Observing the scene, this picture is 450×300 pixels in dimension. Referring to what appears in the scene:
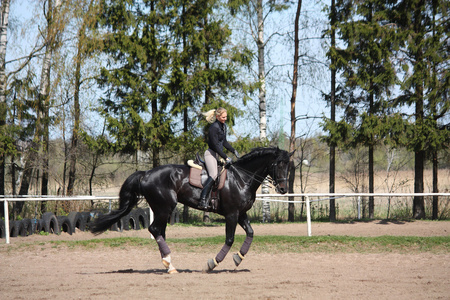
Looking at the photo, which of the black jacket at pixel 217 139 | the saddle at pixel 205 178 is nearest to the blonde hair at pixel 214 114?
the black jacket at pixel 217 139

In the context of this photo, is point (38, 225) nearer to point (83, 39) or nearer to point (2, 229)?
point (2, 229)

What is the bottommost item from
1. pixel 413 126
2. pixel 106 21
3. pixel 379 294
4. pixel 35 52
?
pixel 379 294

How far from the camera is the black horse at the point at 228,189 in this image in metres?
8.74

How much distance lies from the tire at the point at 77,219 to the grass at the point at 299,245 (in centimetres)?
307

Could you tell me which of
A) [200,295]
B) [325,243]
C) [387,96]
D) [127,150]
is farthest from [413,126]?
[200,295]

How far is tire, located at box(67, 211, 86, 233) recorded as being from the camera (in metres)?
15.6

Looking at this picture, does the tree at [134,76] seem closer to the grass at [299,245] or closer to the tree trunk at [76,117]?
the tree trunk at [76,117]

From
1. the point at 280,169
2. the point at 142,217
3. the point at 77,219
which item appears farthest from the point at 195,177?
the point at 142,217

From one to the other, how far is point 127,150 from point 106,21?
580 centimetres

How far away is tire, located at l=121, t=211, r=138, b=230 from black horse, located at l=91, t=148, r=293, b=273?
7.65 meters

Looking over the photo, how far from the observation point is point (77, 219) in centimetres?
1603

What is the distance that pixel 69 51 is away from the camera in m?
21.8

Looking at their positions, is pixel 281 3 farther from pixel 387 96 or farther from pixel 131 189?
pixel 131 189

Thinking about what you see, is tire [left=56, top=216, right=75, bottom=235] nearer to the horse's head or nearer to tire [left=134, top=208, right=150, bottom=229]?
tire [left=134, top=208, right=150, bottom=229]
